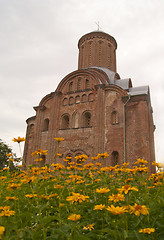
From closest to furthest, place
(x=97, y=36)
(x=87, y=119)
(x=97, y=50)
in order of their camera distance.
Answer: (x=87, y=119)
(x=97, y=50)
(x=97, y=36)

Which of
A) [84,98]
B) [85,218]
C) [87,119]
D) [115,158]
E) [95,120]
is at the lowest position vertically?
[85,218]

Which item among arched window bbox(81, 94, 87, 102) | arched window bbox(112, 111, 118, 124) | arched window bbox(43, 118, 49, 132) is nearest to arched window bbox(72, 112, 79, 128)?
arched window bbox(81, 94, 87, 102)

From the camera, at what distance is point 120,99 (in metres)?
14.7

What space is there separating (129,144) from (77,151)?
3.46 m

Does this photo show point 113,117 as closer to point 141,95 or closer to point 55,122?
point 141,95

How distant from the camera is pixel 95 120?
48.0 ft

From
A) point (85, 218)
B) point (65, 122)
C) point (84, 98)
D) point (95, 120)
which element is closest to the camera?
point (85, 218)

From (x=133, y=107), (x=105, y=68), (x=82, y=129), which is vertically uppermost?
(x=105, y=68)

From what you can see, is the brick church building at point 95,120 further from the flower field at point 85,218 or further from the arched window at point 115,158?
the flower field at point 85,218

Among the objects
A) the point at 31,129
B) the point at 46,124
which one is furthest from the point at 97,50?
the point at 31,129

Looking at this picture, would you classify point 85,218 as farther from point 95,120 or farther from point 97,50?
point 97,50

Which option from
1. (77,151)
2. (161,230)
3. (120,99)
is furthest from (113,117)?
(161,230)

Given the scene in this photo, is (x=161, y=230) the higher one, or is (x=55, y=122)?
(x=55, y=122)

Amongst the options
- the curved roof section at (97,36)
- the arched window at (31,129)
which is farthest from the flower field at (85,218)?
the curved roof section at (97,36)
